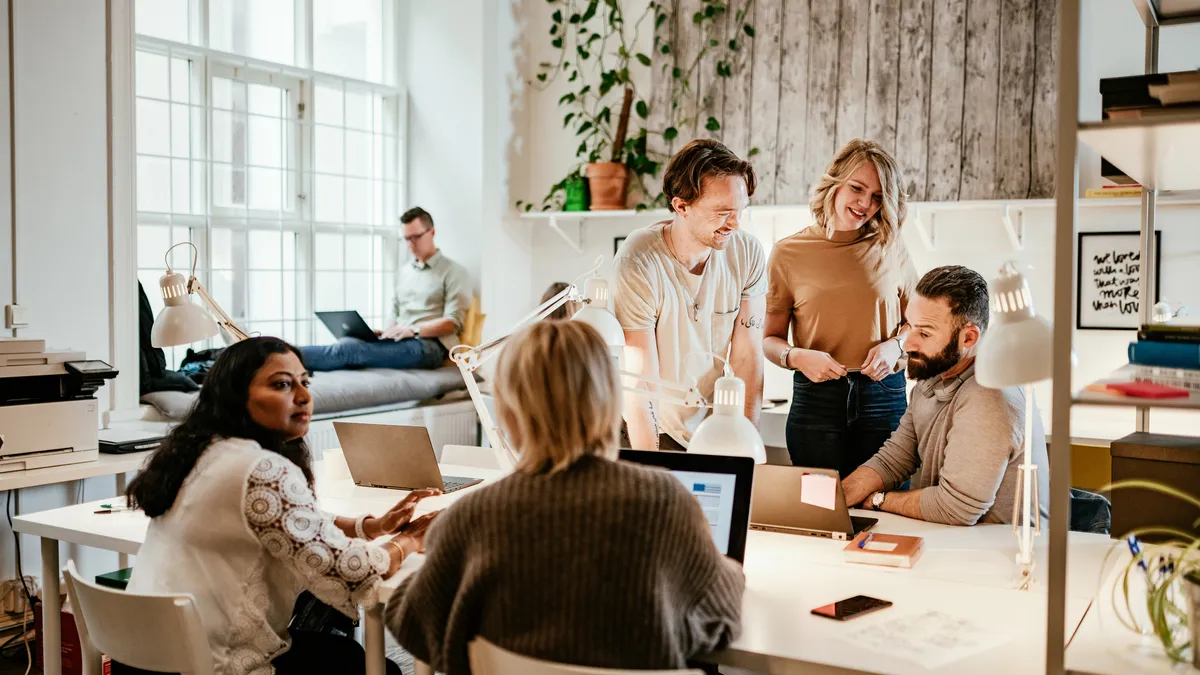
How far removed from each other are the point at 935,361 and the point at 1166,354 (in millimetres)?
852

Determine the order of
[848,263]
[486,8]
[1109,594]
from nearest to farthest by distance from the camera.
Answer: [1109,594] < [848,263] < [486,8]

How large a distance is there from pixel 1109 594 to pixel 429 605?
4.03 ft

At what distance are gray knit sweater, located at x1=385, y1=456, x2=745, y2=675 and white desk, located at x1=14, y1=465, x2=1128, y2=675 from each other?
227 millimetres

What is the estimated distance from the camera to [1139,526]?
2084 millimetres

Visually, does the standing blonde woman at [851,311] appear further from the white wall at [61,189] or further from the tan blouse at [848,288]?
the white wall at [61,189]

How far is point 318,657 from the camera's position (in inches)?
85.3

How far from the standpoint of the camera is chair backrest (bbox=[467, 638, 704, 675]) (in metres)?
1.39

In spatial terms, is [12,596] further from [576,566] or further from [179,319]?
[576,566]

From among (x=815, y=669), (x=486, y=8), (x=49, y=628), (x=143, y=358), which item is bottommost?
(x=49, y=628)

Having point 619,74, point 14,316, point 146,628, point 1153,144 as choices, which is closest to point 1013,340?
point 1153,144

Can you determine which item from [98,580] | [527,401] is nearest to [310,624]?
[98,580]

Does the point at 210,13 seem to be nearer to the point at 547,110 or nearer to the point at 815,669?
the point at 547,110

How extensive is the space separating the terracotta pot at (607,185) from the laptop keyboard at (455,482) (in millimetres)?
2799

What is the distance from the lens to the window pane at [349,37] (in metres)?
5.88
